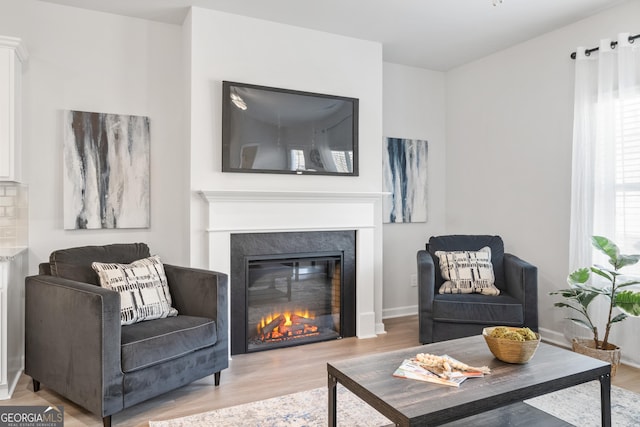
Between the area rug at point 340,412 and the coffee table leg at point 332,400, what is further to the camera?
the area rug at point 340,412

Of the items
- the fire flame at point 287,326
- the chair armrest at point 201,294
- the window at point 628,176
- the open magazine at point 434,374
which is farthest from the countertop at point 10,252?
A: the window at point 628,176

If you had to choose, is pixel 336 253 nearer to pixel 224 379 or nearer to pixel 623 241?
pixel 224 379

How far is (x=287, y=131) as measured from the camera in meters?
3.54

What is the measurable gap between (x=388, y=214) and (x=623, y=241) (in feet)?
6.57

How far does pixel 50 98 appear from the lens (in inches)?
125

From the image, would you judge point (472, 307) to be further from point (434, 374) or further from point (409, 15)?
point (409, 15)

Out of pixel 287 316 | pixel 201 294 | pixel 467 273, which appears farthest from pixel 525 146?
pixel 201 294

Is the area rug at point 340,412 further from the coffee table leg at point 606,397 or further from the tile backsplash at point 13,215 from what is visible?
the tile backsplash at point 13,215

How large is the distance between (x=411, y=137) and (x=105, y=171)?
294cm

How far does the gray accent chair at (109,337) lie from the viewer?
2.16m

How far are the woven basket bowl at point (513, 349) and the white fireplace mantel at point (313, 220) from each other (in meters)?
1.90

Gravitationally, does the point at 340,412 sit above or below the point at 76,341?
below

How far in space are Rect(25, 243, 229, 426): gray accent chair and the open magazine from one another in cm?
125

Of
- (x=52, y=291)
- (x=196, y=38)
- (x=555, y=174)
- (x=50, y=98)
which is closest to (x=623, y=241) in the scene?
(x=555, y=174)
